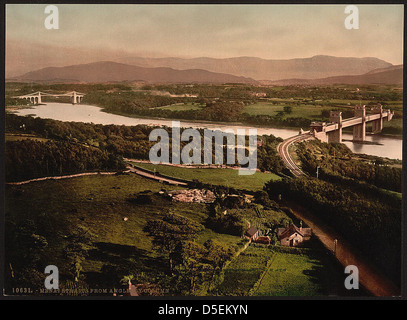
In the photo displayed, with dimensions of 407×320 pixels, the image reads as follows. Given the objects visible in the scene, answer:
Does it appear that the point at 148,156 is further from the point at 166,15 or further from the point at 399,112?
the point at 399,112

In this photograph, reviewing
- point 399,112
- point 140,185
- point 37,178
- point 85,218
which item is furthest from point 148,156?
point 399,112

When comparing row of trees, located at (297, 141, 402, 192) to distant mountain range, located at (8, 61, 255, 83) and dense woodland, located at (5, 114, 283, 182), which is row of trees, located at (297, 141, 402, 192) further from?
distant mountain range, located at (8, 61, 255, 83)

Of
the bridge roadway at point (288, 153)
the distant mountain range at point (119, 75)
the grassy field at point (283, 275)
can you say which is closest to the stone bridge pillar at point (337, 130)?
the bridge roadway at point (288, 153)

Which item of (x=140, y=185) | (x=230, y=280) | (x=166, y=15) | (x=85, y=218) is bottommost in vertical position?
(x=230, y=280)

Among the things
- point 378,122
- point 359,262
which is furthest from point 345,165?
point 359,262

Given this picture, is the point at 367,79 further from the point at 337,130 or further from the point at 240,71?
the point at 240,71

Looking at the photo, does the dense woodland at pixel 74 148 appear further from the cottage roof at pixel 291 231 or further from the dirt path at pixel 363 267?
the dirt path at pixel 363 267
